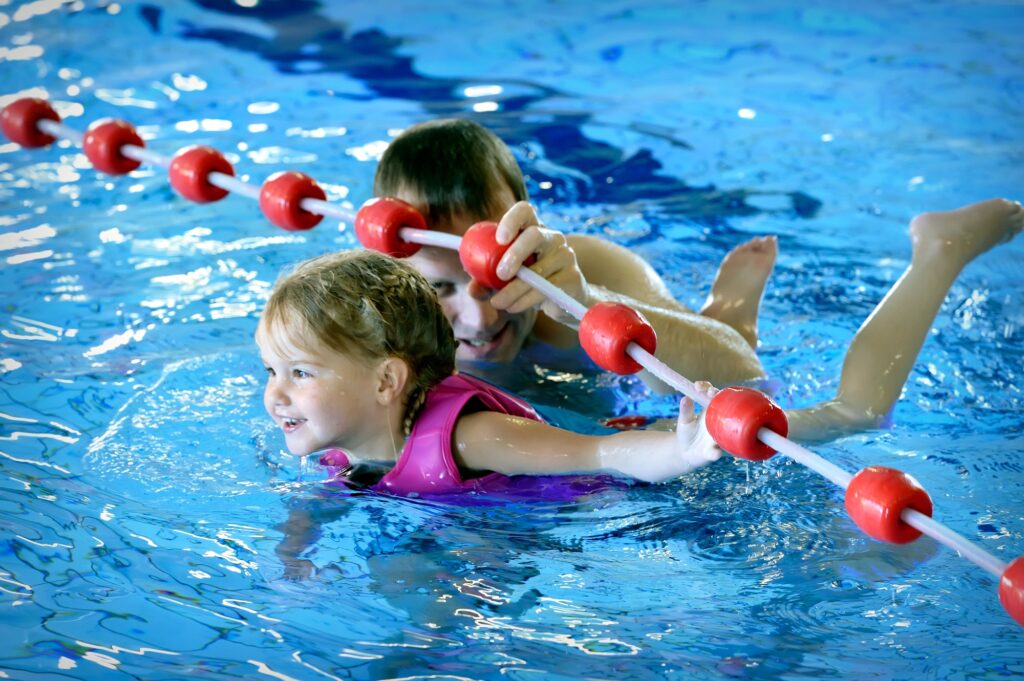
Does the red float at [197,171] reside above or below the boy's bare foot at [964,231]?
below

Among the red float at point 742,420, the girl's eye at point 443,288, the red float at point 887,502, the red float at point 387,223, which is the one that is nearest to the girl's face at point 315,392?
the red float at point 387,223

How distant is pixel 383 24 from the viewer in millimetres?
6461

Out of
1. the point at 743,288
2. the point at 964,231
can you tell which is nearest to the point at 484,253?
the point at 743,288

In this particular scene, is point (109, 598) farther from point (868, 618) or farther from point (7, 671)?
point (868, 618)

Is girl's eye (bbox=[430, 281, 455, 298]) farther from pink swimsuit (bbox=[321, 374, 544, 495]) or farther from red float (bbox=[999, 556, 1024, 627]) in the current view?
red float (bbox=[999, 556, 1024, 627])

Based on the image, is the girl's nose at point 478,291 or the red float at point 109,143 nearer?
the girl's nose at point 478,291

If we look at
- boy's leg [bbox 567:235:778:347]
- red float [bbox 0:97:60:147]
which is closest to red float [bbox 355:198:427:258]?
boy's leg [bbox 567:235:778:347]

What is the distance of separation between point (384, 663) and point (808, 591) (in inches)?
27.2

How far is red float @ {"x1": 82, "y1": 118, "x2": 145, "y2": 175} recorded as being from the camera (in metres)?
3.24

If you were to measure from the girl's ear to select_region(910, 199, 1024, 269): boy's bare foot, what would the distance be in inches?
50.3

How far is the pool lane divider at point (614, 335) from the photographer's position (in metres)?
1.59

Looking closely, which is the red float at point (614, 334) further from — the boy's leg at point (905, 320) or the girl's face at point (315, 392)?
the boy's leg at point (905, 320)

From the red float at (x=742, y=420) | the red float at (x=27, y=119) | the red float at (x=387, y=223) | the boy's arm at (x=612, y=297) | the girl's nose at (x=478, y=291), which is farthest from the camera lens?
the red float at (x=27, y=119)

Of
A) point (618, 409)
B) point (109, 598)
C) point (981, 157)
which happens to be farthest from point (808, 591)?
point (981, 157)
